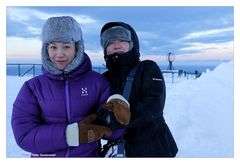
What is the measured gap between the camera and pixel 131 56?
2.28 metres

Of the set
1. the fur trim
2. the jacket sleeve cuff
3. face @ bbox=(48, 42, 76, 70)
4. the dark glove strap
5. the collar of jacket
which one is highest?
face @ bbox=(48, 42, 76, 70)

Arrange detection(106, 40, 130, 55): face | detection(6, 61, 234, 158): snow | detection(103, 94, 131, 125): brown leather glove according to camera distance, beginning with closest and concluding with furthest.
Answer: detection(103, 94, 131, 125): brown leather glove < detection(106, 40, 130, 55): face < detection(6, 61, 234, 158): snow

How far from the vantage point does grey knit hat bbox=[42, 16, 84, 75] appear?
2094 millimetres

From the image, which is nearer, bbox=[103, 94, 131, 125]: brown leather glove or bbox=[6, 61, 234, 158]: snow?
bbox=[103, 94, 131, 125]: brown leather glove

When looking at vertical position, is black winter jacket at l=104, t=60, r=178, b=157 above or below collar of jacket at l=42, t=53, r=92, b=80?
below

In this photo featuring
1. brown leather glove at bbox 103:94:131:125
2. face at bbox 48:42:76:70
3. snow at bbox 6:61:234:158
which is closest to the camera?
brown leather glove at bbox 103:94:131:125

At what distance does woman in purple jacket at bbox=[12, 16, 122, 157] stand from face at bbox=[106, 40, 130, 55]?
249 millimetres

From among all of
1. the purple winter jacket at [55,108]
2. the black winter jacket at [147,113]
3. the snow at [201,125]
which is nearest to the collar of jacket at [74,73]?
the purple winter jacket at [55,108]

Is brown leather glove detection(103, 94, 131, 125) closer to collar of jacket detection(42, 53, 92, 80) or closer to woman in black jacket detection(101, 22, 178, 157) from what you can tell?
woman in black jacket detection(101, 22, 178, 157)

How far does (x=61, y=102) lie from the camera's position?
6.76 ft

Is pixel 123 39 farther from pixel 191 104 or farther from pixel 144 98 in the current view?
pixel 191 104

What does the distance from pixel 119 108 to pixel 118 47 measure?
561mm

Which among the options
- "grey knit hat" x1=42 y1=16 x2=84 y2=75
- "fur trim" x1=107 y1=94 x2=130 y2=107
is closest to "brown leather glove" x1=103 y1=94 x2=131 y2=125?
"fur trim" x1=107 y1=94 x2=130 y2=107
